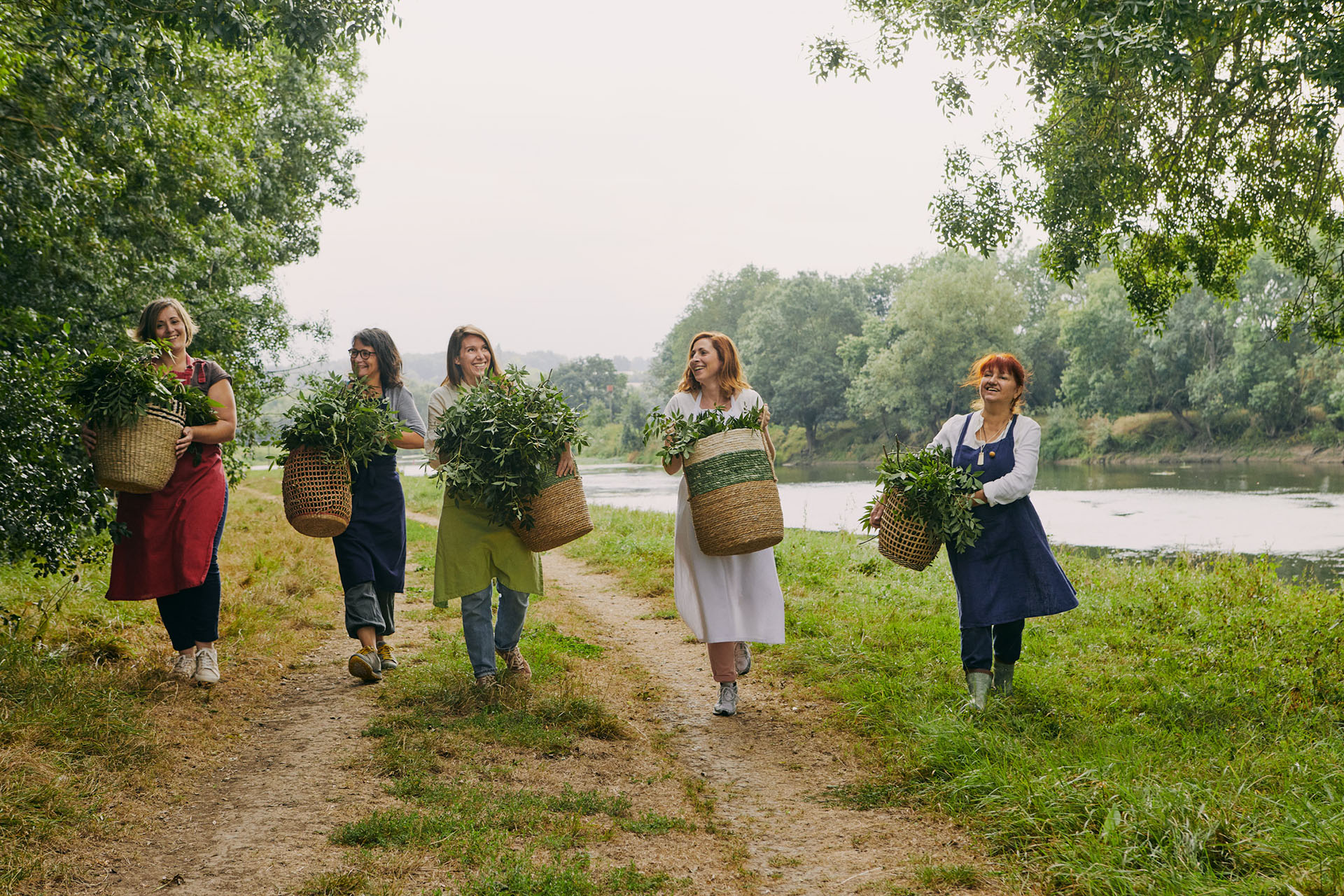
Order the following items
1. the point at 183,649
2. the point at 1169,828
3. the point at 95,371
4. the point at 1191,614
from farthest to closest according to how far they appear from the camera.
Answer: the point at 1191,614
the point at 183,649
the point at 95,371
the point at 1169,828

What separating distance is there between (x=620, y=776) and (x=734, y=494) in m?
1.51

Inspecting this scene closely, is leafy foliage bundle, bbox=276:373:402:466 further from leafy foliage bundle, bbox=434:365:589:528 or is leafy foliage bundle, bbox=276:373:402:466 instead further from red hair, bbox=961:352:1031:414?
red hair, bbox=961:352:1031:414

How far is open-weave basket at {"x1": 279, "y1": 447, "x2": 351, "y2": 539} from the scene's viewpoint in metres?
5.08

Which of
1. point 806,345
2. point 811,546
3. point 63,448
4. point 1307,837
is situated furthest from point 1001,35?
point 806,345

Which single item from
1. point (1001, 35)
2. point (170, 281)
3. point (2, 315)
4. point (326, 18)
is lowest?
point (2, 315)

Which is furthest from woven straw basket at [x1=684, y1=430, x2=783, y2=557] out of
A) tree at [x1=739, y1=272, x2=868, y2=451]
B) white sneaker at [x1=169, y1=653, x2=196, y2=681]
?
tree at [x1=739, y1=272, x2=868, y2=451]

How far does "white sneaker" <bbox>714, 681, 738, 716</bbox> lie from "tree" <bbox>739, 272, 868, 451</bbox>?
179 feet

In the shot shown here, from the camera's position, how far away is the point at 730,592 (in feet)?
17.2

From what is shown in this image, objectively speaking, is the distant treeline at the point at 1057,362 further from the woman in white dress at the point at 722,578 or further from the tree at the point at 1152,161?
the woman in white dress at the point at 722,578

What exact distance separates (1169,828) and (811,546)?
30.2 ft

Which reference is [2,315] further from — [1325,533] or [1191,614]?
[1325,533]

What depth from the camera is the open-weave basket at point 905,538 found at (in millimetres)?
4914

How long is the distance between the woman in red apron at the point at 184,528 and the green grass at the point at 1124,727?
3.57m

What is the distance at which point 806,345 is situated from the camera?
63250 millimetres
